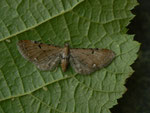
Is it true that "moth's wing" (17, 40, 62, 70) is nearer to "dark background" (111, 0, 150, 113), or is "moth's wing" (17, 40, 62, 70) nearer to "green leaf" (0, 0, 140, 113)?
"green leaf" (0, 0, 140, 113)

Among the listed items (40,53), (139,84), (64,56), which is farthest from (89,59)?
(139,84)

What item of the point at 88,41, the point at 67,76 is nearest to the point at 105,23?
the point at 88,41

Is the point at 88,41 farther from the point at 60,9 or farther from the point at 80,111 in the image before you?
the point at 80,111

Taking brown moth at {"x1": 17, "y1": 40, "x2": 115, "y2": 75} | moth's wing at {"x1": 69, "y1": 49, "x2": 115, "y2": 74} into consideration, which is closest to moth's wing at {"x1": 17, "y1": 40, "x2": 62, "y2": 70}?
brown moth at {"x1": 17, "y1": 40, "x2": 115, "y2": 75}

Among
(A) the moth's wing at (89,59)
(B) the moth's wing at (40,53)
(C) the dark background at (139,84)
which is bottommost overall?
(C) the dark background at (139,84)

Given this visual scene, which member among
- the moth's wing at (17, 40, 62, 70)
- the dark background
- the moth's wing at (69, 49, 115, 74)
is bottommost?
the dark background

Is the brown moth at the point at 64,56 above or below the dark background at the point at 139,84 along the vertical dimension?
above

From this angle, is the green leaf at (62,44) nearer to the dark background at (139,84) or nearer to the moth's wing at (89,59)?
the moth's wing at (89,59)

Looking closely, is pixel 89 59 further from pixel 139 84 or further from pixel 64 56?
pixel 139 84

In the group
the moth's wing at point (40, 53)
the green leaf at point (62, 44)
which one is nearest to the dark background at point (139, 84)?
the green leaf at point (62, 44)
